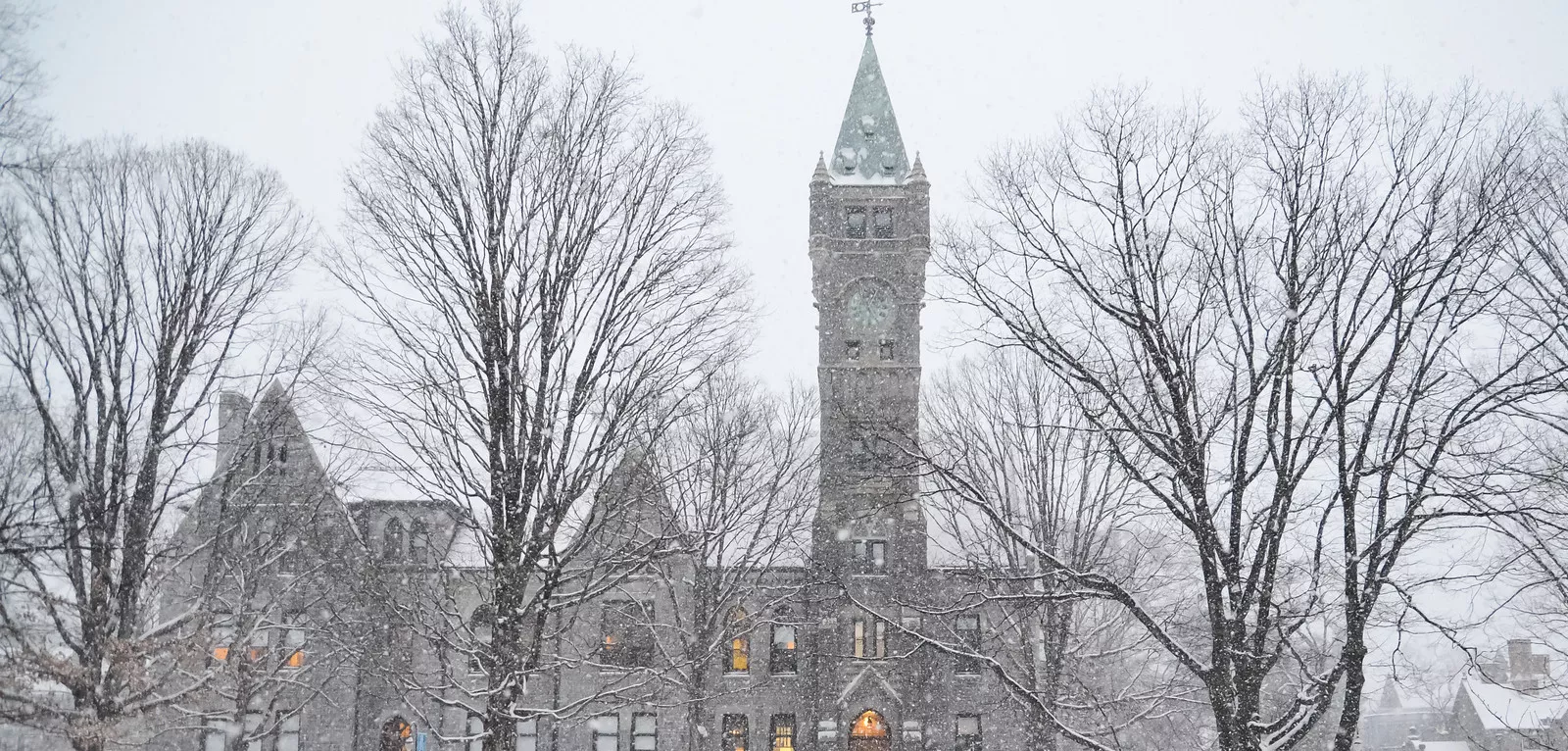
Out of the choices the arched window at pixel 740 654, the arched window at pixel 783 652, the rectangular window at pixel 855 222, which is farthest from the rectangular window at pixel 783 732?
the rectangular window at pixel 855 222

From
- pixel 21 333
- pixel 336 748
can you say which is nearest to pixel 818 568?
pixel 336 748

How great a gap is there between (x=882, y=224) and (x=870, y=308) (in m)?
3.15

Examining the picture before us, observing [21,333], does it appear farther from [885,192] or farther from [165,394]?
[885,192]

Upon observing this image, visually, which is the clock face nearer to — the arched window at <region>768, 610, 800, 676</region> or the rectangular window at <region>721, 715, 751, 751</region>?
the arched window at <region>768, 610, 800, 676</region>

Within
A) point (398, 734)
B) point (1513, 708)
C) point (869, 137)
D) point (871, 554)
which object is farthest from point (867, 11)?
point (1513, 708)

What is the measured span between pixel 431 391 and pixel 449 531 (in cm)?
2489

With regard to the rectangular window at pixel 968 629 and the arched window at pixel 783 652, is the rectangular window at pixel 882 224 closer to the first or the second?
the rectangular window at pixel 968 629

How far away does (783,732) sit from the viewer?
34.0m

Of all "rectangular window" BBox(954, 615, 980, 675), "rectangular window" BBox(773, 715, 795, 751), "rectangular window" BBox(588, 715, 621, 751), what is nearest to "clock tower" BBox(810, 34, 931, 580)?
"rectangular window" BBox(954, 615, 980, 675)

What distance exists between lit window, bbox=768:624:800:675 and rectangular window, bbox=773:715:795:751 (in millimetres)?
1453

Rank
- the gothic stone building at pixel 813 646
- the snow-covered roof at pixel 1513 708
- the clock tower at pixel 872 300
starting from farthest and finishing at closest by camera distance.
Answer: the snow-covered roof at pixel 1513 708, the clock tower at pixel 872 300, the gothic stone building at pixel 813 646

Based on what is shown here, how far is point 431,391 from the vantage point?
1238 cm

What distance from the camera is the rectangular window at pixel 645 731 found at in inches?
1342

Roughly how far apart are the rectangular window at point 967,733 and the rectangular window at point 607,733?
1095cm
